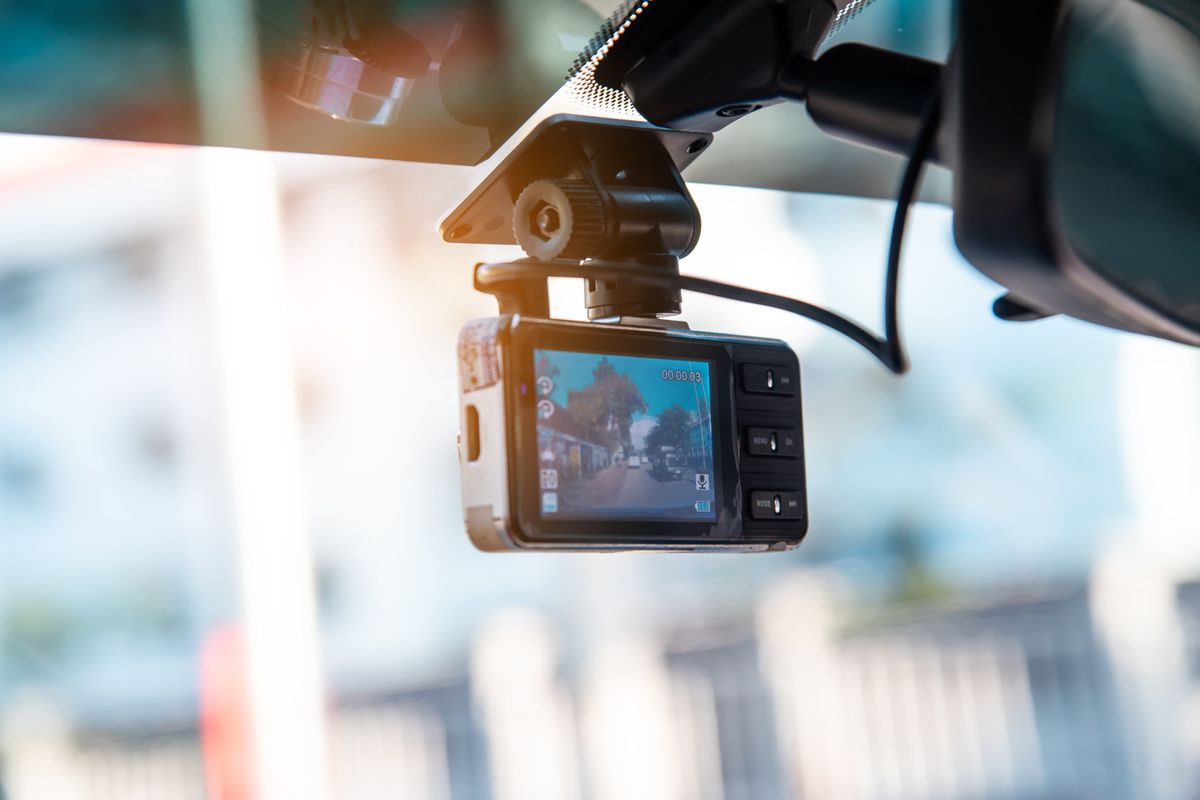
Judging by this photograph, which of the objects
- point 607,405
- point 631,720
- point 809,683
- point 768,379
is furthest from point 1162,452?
point 607,405

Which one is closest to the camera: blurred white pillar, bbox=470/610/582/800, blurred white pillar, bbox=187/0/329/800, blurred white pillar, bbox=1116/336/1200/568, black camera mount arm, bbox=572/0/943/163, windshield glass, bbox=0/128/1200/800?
black camera mount arm, bbox=572/0/943/163

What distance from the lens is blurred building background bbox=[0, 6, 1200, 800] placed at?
2426mm

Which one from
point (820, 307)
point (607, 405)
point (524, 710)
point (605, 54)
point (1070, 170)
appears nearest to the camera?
point (1070, 170)

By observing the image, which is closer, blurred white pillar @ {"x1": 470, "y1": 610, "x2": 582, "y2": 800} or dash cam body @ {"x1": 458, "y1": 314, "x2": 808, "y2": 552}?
dash cam body @ {"x1": 458, "y1": 314, "x2": 808, "y2": 552}

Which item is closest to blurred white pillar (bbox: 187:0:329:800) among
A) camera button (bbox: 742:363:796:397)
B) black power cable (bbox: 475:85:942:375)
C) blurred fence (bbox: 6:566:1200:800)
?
blurred fence (bbox: 6:566:1200:800)

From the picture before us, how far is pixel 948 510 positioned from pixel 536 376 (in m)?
2.52

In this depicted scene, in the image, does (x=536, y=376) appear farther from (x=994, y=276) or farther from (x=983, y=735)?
(x=983, y=735)

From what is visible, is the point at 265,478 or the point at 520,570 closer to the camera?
the point at 265,478

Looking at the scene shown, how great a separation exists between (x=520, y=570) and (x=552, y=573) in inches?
3.0

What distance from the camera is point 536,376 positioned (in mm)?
546

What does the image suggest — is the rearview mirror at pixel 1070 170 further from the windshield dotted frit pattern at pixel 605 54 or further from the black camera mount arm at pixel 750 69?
the windshield dotted frit pattern at pixel 605 54

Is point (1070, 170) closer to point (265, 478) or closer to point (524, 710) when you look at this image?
point (265, 478)

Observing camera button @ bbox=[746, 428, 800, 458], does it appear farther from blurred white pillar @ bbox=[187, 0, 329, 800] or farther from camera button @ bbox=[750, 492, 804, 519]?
blurred white pillar @ bbox=[187, 0, 329, 800]

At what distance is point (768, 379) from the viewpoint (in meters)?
0.66
